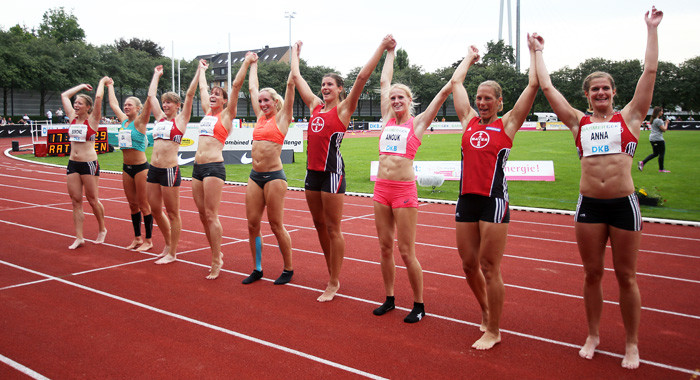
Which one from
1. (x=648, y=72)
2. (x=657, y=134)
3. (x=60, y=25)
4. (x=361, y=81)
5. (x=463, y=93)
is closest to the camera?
(x=648, y=72)

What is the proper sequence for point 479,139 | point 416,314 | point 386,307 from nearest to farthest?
A: point 479,139
point 416,314
point 386,307

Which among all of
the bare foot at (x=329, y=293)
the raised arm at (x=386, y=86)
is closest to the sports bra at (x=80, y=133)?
the bare foot at (x=329, y=293)

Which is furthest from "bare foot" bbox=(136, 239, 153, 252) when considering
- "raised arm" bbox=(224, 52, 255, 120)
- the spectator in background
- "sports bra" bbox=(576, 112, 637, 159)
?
the spectator in background

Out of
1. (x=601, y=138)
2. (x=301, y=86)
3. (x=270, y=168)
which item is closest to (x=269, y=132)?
(x=270, y=168)

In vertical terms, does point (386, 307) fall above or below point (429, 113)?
below

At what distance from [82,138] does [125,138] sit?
0.93m

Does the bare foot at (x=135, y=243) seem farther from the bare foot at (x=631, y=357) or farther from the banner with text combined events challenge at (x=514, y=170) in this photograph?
the banner with text combined events challenge at (x=514, y=170)

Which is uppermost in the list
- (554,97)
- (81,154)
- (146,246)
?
(554,97)

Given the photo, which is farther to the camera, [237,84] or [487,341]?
[237,84]

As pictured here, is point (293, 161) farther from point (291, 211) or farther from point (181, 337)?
point (181, 337)

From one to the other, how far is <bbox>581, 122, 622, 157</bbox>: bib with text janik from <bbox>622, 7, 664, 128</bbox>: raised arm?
0.14 m

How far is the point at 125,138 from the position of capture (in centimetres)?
725

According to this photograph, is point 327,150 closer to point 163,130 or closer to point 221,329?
point 221,329

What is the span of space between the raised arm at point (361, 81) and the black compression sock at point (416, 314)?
6.66 ft
